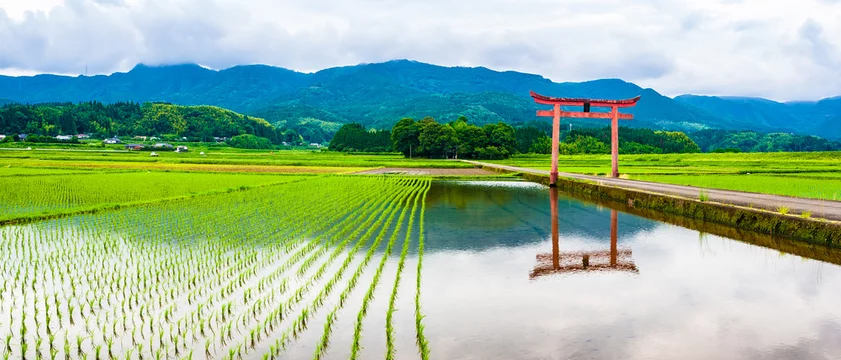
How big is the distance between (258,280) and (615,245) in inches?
302

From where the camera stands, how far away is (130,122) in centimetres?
14362

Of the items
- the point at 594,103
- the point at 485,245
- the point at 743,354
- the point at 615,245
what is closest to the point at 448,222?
the point at 485,245

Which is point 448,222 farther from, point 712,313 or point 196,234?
point 712,313

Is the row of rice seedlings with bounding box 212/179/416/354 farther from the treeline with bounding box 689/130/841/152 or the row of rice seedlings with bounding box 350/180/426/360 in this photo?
the treeline with bounding box 689/130/841/152

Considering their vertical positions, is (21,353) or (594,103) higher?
(594,103)

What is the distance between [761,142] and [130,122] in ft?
533

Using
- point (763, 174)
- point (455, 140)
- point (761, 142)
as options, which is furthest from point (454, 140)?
point (761, 142)

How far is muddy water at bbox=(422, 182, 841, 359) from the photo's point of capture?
237 inches

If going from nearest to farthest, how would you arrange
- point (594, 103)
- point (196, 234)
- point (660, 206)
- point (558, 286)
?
point (558, 286) < point (196, 234) < point (660, 206) < point (594, 103)

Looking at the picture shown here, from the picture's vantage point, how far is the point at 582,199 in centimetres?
2342

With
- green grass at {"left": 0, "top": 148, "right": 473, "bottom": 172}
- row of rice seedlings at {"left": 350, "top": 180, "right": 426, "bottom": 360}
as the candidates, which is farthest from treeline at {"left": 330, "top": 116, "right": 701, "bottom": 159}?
row of rice seedlings at {"left": 350, "top": 180, "right": 426, "bottom": 360}

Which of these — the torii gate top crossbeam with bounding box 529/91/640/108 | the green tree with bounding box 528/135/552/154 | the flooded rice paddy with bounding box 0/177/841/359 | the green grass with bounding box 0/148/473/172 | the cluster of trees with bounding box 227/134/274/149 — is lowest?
the flooded rice paddy with bounding box 0/177/841/359

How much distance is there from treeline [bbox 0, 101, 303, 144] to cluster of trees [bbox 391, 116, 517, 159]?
7480cm

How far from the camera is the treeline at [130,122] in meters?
121
